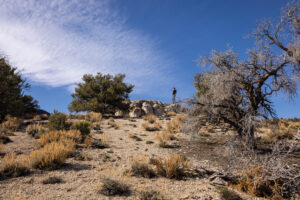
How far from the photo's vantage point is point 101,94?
997 inches

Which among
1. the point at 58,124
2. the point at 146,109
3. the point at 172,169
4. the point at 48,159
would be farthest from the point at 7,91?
the point at 146,109

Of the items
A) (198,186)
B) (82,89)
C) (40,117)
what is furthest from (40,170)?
(82,89)

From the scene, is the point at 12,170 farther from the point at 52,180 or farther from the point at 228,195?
the point at 228,195

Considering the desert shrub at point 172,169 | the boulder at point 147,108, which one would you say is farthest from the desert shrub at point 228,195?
the boulder at point 147,108

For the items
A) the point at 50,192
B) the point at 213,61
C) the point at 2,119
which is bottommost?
the point at 50,192

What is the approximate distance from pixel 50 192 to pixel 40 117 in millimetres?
17773

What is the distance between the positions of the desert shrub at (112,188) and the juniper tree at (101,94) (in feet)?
63.6

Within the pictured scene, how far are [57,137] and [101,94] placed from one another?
14971mm

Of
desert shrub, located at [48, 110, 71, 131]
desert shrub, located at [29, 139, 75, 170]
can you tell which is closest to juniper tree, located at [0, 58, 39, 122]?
desert shrub, located at [48, 110, 71, 131]

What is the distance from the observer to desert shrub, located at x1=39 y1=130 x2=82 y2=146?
10.2m

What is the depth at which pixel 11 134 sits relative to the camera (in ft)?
40.3

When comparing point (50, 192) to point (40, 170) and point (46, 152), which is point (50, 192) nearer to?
point (40, 170)

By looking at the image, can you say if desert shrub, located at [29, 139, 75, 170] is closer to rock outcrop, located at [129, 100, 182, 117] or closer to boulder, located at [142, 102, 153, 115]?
rock outcrop, located at [129, 100, 182, 117]

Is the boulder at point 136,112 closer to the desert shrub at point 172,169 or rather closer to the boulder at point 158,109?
the boulder at point 158,109
